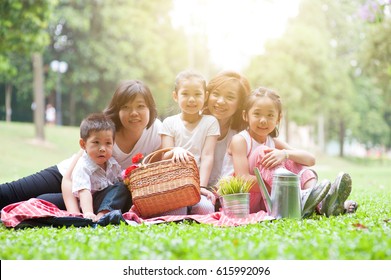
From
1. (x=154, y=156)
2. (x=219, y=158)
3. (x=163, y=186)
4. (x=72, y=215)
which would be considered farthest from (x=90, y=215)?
(x=219, y=158)

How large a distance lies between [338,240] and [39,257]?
1.54 metres

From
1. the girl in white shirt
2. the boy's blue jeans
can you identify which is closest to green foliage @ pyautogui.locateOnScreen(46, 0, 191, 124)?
the girl in white shirt

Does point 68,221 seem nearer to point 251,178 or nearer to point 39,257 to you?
point 39,257

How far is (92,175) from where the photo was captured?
13.6 ft

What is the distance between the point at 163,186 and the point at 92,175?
A: 693 mm

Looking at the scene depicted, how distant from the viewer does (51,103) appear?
80.1ft

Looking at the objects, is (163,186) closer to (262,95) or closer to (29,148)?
(262,95)

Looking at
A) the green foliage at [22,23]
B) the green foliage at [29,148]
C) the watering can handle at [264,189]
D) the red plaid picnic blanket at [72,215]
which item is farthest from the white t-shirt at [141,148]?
the green foliage at [29,148]

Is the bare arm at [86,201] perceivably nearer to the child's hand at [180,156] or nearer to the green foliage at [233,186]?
the child's hand at [180,156]

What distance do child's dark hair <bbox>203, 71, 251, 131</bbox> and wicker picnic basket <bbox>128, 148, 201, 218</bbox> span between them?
98 centimetres

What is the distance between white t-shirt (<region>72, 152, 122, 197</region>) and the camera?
4.03 m

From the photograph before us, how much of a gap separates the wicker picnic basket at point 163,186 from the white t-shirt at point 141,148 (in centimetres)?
54

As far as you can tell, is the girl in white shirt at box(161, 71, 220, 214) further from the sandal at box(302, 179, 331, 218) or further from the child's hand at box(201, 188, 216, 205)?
the sandal at box(302, 179, 331, 218)

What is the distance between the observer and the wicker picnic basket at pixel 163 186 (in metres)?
3.78
